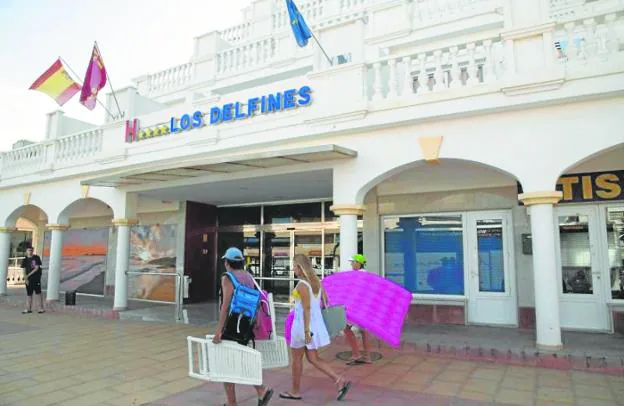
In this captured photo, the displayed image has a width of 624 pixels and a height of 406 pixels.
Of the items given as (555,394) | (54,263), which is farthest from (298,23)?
(54,263)

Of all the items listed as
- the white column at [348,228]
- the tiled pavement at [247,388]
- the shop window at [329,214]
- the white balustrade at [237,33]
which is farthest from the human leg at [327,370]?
the white balustrade at [237,33]

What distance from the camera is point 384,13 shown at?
11516mm

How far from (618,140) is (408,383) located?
4239 mm

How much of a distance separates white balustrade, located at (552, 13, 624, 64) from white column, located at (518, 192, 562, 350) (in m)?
1.94

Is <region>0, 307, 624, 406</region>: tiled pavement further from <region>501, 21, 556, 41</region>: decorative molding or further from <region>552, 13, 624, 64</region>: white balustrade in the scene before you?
<region>501, 21, 556, 41</region>: decorative molding

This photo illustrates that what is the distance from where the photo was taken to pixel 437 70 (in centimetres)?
713

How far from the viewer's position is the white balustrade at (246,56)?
13562mm

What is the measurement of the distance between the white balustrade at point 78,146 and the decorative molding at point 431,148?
339 inches

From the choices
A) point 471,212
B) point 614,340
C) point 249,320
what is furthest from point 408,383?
point 471,212

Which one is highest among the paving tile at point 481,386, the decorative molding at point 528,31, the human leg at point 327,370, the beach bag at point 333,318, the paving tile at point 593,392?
the decorative molding at point 528,31

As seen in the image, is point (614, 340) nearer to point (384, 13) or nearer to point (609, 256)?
point (609, 256)

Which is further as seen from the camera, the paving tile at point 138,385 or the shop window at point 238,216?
the shop window at point 238,216

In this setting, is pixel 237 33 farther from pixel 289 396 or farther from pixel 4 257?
pixel 289 396

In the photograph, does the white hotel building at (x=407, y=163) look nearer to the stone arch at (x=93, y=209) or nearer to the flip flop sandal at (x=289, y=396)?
the stone arch at (x=93, y=209)
